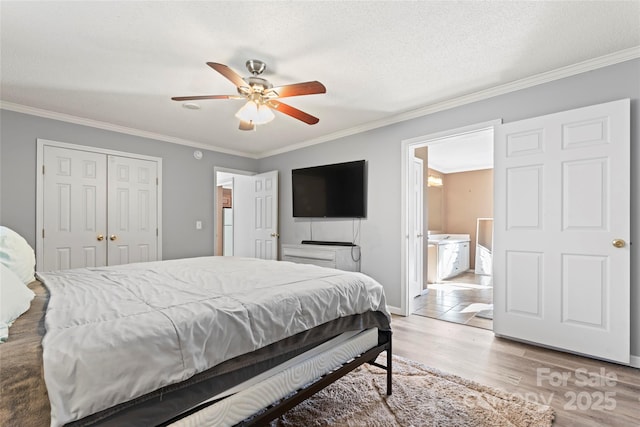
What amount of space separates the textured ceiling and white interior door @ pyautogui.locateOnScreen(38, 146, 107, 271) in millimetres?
676

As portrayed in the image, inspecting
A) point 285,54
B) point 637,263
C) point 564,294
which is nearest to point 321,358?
point 285,54

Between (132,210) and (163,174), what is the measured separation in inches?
26.4

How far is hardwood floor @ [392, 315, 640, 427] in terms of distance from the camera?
5.92 ft

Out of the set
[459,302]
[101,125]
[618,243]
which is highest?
[101,125]

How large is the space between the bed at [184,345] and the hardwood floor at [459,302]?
6.47 ft

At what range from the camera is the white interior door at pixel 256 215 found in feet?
16.9

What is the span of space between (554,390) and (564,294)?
881mm

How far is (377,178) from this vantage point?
12.9ft

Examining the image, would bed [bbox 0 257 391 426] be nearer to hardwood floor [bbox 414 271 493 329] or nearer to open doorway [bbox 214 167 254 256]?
hardwood floor [bbox 414 271 493 329]

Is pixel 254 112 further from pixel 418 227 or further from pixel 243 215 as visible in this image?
pixel 243 215

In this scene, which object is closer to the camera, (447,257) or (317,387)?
(317,387)

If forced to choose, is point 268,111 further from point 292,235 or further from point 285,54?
point 292,235

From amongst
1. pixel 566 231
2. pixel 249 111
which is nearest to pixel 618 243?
pixel 566 231

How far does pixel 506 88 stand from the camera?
9.43 ft
